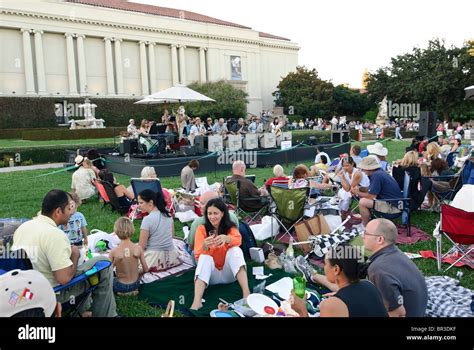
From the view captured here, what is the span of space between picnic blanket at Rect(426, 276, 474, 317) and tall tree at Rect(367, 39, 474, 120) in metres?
35.7

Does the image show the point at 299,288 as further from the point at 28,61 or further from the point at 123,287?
the point at 28,61

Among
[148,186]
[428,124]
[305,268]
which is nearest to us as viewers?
[305,268]

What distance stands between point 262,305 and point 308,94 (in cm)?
4826

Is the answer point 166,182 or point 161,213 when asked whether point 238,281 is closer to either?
point 161,213

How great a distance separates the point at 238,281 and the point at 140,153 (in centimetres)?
1215

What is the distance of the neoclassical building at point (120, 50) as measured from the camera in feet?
137

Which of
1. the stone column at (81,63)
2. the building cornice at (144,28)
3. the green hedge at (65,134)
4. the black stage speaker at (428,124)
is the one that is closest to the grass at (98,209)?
the black stage speaker at (428,124)

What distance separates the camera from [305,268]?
531cm

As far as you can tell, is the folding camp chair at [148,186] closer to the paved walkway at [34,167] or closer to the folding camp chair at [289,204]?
the folding camp chair at [289,204]

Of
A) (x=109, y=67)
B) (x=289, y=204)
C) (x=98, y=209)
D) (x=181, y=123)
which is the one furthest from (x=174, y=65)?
(x=289, y=204)

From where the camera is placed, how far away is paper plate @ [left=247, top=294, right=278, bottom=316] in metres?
4.11

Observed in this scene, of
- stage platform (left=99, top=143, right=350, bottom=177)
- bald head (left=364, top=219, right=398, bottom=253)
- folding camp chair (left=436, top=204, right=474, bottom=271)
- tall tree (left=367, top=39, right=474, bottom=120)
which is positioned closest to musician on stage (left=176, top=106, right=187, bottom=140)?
stage platform (left=99, top=143, right=350, bottom=177)

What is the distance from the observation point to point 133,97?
46.8m
